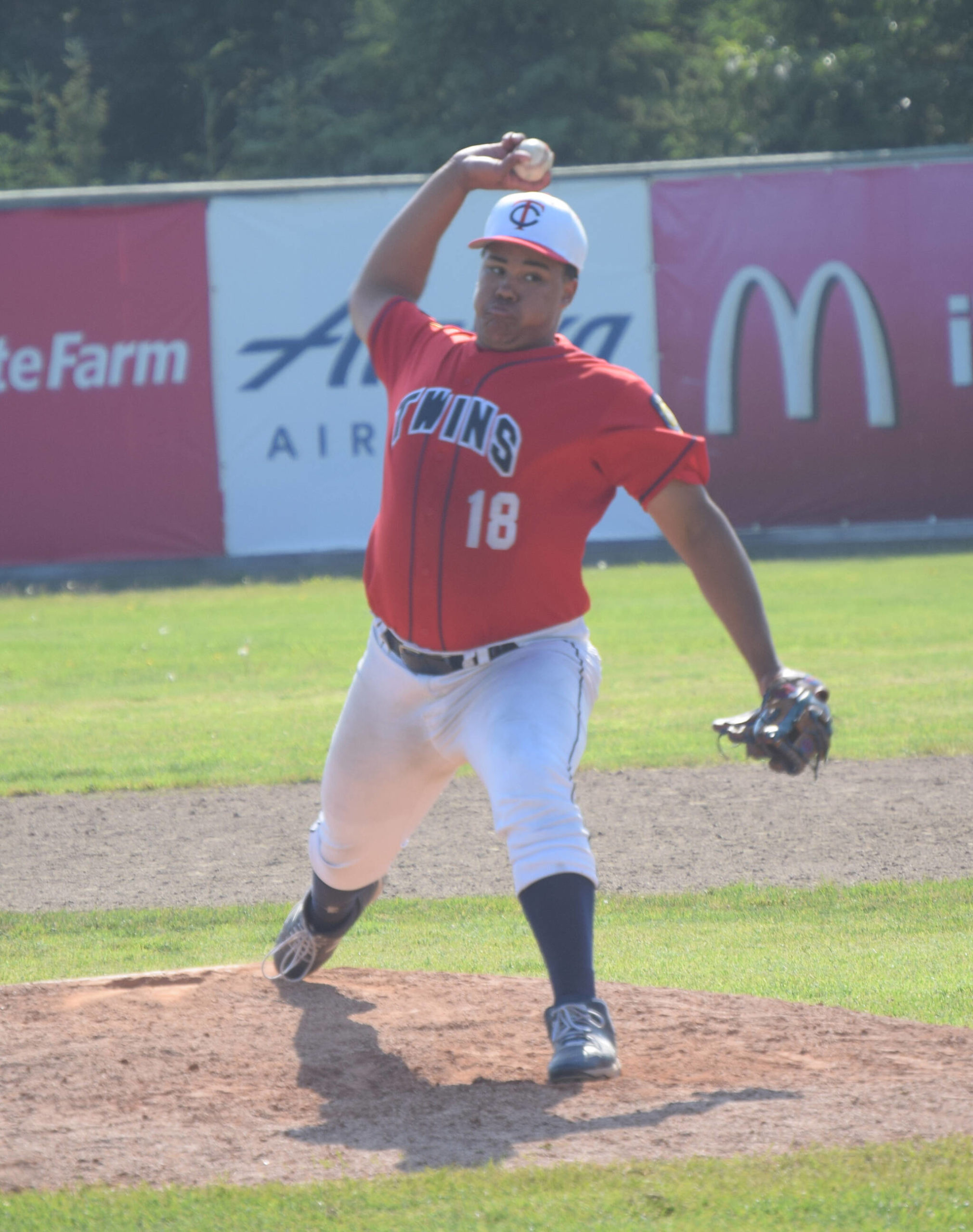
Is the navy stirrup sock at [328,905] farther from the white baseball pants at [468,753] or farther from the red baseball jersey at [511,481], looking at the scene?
the red baseball jersey at [511,481]

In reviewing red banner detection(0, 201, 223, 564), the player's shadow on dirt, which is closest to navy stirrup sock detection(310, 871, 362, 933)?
the player's shadow on dirt

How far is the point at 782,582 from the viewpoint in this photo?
15.9 m

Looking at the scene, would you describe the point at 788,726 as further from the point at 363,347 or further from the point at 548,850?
the point at 363,347

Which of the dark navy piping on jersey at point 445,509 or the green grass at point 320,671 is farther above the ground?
the dark navy piping on jersey at point 445,509

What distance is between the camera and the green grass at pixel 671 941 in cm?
471

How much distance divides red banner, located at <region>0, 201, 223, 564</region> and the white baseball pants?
1373cm

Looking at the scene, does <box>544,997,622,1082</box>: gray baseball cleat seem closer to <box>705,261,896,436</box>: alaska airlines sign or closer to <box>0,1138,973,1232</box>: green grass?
<box>0,1138,973,1232</box>: green grass

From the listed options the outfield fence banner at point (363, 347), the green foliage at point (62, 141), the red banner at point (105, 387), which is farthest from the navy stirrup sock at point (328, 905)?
the green foliage at point (62, 141)

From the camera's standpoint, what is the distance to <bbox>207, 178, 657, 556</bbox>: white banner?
17828 millimetres

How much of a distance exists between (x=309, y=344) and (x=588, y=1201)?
1560cm

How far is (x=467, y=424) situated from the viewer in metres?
3.92

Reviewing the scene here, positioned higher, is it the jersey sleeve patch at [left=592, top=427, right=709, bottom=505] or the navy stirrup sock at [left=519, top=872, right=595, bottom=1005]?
the jersey sleeve patch at [left=592, top=427, right=709, bottom=505]

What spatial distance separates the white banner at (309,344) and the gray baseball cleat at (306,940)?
13.2 m

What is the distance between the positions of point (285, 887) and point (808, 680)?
2991 millimetres
